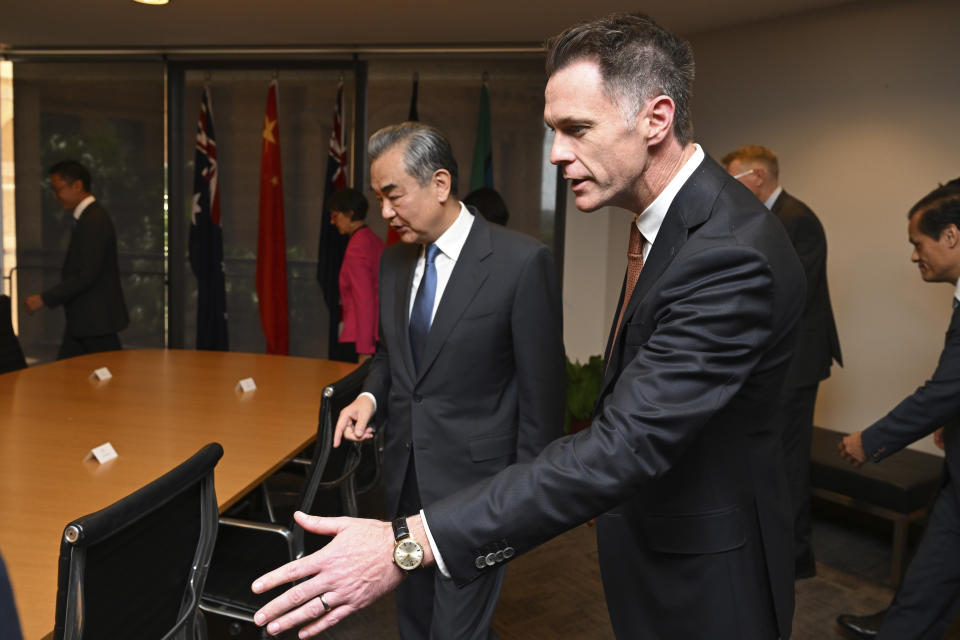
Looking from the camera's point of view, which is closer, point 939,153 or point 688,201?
point 688,201

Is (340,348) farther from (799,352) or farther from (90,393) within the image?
(799,352)

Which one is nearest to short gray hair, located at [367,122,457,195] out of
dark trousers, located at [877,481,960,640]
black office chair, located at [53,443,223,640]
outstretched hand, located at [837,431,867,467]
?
black office chair, located at [53,443,223,640]

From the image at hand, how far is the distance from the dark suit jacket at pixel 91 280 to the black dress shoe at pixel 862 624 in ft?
14.4

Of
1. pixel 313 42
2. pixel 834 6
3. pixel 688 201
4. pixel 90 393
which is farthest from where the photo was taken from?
pixel 313 42

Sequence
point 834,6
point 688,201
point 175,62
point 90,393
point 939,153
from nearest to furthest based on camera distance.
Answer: point 688,201 < point 90,393 < point 939,153 < point 834,6 < point 175,62

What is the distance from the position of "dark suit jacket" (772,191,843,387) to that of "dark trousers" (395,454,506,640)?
1.84 meters

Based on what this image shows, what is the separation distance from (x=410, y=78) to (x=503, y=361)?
4.73 m

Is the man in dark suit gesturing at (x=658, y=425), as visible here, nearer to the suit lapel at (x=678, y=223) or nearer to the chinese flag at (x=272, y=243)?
the suit lapel at (x=678, y=223)

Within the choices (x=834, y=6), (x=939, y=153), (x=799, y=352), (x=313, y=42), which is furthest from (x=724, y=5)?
(x=313, y=42)

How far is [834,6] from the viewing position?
A: 4523 millimetres

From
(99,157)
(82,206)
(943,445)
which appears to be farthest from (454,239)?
(99,157)

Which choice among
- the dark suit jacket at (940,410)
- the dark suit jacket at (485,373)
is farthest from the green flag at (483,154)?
the dark suit jacket at (940,410)

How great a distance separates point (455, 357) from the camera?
Result: 215cm

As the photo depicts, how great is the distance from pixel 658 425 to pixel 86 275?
459 centimetres
